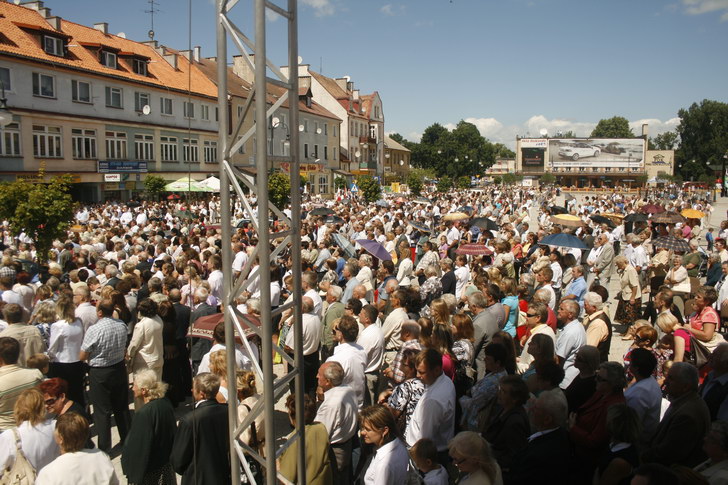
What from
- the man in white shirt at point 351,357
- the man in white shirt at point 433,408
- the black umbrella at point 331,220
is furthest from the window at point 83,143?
the man in white shirt at point 433,408

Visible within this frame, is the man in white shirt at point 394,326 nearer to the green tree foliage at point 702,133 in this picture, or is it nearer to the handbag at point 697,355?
the handbag at point 697,355

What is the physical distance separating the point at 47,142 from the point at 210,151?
42.3 ft

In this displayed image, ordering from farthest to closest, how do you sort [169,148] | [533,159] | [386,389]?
[533,159], [169,148], [386,389]

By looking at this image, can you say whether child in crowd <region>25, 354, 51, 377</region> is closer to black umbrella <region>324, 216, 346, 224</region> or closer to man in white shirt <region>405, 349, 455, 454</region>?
man in white shirt <region>405, 349, 455, 454</region>

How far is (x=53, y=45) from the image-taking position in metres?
29.7

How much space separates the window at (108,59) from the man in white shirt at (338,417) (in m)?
34.0

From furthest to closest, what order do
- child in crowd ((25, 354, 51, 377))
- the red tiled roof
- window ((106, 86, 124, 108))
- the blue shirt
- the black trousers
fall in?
window ((106, 86, 124, 108)) < the red tiled roof < the blue shirt < the black trousers < child in crowd ((25, 354, 51, 377))

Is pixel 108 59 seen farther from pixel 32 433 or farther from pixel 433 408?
pixel 433 408

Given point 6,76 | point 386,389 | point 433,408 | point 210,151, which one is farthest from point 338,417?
point 210,151

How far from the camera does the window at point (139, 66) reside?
115 feet

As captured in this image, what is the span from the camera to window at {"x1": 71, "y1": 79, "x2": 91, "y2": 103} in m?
30.5

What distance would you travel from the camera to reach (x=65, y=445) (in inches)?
143

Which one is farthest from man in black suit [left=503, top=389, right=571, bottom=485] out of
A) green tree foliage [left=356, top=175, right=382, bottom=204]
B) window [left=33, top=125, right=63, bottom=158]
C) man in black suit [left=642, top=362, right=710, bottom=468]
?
green tree foliage [left=356, top=175, right=382, bottom=204]

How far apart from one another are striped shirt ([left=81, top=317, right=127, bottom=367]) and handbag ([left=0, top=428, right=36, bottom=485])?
1.91 meters
